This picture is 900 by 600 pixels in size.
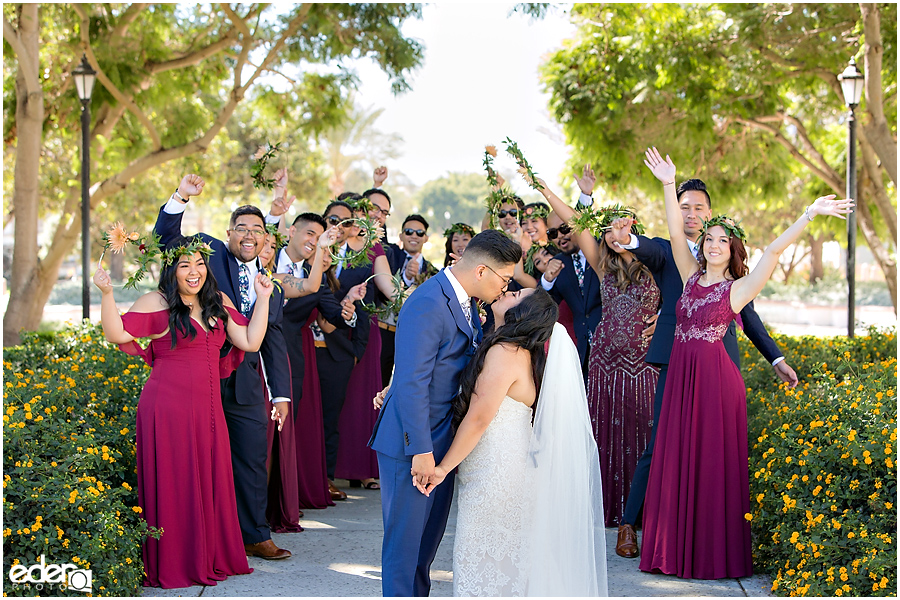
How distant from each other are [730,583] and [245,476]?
10.5 ft

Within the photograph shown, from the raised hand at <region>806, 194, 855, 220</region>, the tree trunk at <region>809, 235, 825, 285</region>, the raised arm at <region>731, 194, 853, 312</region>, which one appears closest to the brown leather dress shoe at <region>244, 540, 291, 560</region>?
the raised arm at <region>731, 194, 853, 312</region>

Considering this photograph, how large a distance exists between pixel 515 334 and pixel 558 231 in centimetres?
366

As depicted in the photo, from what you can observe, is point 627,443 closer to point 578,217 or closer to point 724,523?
point 724,523

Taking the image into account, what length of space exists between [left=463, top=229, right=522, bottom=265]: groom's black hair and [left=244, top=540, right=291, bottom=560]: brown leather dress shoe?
111 inches

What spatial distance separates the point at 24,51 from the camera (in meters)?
12.5

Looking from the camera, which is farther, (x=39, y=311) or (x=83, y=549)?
(x=39, y=311)

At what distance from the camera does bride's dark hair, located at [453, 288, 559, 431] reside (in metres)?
4.28

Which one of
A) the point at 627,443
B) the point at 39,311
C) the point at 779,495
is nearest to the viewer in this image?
the point at 779,495

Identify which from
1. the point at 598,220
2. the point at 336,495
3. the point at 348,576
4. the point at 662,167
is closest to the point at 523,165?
the point at 598,220

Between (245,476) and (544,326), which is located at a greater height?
(544,326)

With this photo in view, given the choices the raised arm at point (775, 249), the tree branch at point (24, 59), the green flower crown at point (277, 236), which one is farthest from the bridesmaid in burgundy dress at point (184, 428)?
the tree branch at point (24, 59)

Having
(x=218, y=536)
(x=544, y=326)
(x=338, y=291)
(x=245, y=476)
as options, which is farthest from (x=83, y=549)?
(x=338, y=291)

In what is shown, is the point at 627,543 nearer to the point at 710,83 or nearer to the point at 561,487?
the point at 561,487

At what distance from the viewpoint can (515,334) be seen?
4301 millimetres
